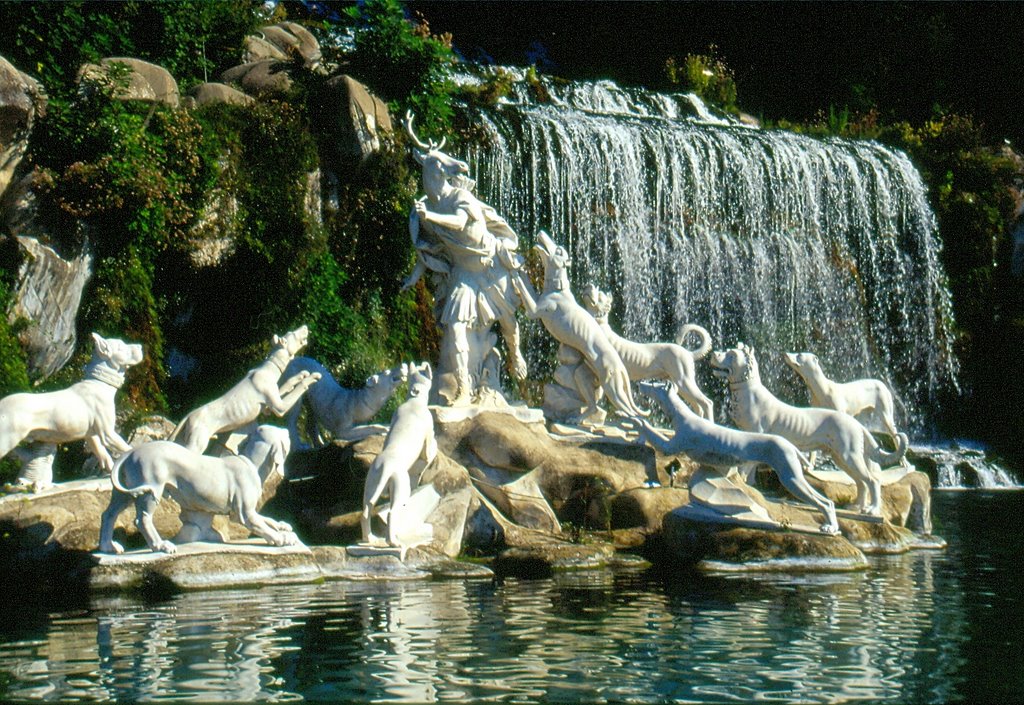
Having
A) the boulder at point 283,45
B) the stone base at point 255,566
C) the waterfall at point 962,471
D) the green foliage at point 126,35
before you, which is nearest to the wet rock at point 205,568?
the stone base at point 255,566

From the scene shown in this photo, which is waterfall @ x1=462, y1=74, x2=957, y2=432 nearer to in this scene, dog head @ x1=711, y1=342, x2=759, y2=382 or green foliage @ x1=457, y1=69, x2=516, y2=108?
green foliage @ x1=457, y1=69, x2=516, y2=108

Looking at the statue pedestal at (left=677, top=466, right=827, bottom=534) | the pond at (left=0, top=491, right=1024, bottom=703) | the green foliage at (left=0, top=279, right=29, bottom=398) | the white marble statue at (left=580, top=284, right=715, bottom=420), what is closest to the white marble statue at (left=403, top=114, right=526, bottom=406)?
the white marble statue at (left=580, top=284, right=715, bottom=420)

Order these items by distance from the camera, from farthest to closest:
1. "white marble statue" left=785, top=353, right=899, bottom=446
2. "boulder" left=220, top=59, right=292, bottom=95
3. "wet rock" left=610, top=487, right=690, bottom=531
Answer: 1. "boulder" left=220, top=59, right=292, bottom=95
2. "white marble statue" left=785, top=353, right=899, bottom=446
3. "wet rock" left=610, top=487, right=690, bottom=531

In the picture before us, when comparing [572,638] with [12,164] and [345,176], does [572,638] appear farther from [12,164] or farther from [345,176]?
[345,176]

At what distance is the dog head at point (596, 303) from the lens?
14.8 m

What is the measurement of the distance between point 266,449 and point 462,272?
394 centimetres

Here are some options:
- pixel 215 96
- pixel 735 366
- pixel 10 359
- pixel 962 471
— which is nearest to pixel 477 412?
pixel 735 366

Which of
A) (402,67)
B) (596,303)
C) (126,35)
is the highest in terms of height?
(126,35)

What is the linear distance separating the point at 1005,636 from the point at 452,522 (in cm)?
498

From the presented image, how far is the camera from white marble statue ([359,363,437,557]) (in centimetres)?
1140

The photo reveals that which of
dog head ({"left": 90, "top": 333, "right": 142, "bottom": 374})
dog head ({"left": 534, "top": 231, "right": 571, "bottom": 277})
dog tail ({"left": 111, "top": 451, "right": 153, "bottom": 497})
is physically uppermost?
dog head ({"left": 534, "top": 231, "right": 571, "bottom": 277})

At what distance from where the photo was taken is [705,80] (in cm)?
2956

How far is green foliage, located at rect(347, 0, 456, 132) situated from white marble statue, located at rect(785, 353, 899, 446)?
296 inches

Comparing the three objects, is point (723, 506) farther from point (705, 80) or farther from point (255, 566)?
point (705, 80)
